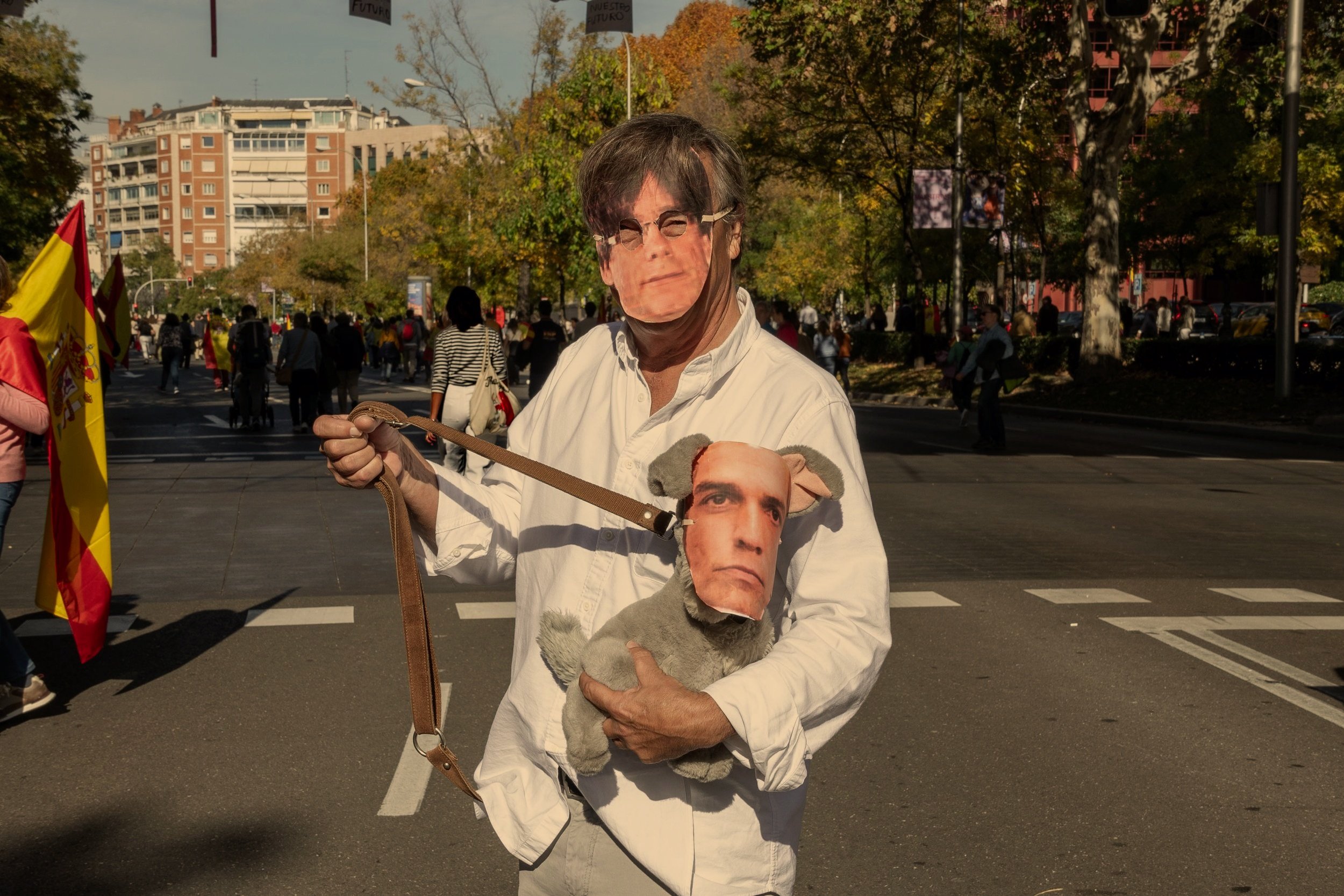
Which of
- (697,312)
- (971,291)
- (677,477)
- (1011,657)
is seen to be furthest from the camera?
(971,291)

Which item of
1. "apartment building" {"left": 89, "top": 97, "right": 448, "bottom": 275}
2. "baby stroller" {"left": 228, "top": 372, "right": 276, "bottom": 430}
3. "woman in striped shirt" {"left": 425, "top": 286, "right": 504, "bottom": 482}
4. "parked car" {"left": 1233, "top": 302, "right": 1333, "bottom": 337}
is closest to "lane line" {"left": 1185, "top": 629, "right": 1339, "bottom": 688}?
"woman in striped shirt" {"left": 425, "top": 286, "right": 504, "bottom": 482}

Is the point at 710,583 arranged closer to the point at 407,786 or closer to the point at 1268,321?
the point at 407,786

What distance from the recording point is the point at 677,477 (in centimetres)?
188

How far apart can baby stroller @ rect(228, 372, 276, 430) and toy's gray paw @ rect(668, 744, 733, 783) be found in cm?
2128

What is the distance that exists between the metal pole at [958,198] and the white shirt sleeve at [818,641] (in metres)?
30.0

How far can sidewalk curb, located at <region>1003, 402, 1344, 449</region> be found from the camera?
20125 millimetres

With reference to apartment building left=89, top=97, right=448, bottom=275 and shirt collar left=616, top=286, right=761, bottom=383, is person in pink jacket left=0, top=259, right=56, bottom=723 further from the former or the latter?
apartment building left=89, top=97, right=448, bottom=275

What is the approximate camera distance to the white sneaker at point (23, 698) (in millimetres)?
6184

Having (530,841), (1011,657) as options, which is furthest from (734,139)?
(530,841)

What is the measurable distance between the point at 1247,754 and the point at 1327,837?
911 millimetres

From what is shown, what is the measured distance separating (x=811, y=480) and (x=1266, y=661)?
19.5 feet

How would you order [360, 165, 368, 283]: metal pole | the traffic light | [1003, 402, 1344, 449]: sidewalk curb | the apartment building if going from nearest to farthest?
the traffic light → [1003, 402, 1344, 449]: sidewalk curb → [360, 165, 368, 283]: metal pole → the apartment building

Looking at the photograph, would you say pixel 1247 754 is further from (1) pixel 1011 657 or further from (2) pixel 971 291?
(2) pixel 971 291

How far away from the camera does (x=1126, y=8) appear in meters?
14.3
